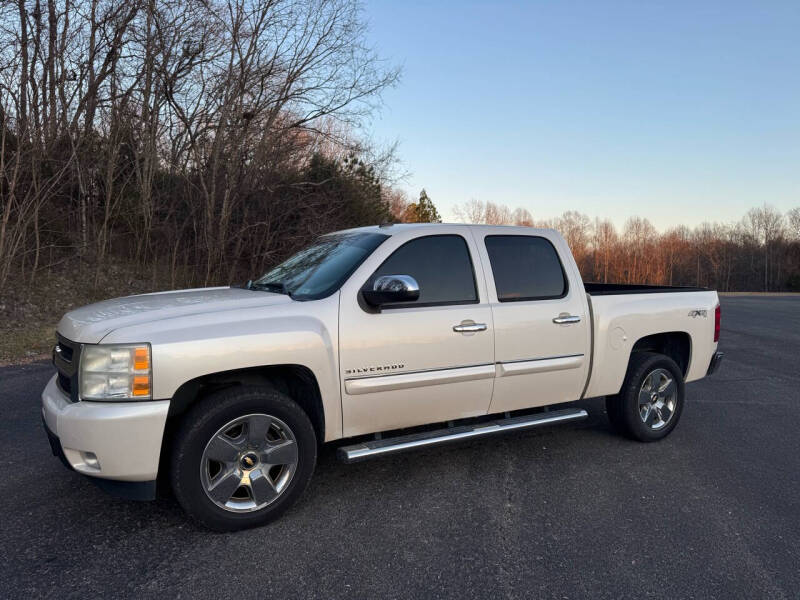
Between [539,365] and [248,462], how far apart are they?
7.35 ft

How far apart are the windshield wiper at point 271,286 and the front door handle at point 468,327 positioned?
1.18 metres

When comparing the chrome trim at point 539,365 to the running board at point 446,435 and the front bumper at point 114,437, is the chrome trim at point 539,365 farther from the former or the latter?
the front bumper at point 114,437

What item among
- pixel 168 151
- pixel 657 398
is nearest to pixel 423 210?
pixel 168 151

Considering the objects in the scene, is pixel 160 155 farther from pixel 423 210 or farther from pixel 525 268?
pixel 423 210

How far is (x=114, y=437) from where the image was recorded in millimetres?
2922

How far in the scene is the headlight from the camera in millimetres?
2971

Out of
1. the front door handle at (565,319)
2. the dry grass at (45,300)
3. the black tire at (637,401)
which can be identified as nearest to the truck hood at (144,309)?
the front door handle at (565,319)

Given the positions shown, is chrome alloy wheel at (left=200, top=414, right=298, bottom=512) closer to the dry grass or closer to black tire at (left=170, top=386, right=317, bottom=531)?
black tire at (left=170, top=386, right=317, bottom=531)

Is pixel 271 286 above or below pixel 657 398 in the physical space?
above

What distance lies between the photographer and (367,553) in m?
2.98

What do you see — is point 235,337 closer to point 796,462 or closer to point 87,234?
point 796,462

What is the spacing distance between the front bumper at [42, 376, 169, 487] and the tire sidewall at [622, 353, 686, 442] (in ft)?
12.3

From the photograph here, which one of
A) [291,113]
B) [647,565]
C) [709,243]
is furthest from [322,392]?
[709,243]

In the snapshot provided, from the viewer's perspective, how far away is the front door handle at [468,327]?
3.87 metres
